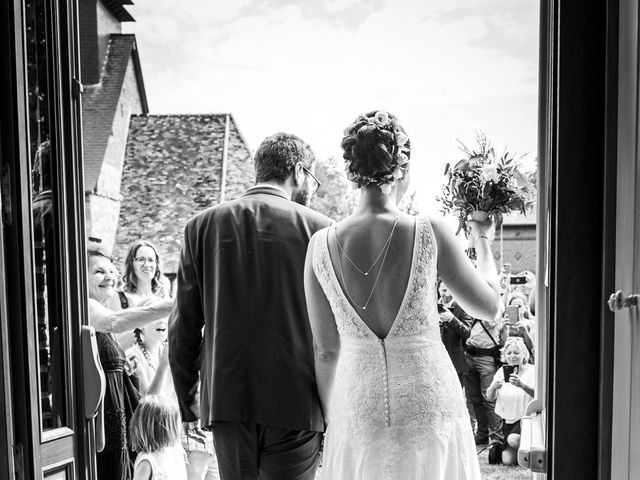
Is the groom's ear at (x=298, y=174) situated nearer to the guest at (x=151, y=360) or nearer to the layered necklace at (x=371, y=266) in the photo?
the layered necklace at (x=371, y=266)

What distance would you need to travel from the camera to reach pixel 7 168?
225 cm

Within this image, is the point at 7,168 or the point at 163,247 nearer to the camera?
the point at 7,168

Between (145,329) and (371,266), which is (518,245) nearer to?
(145,329)

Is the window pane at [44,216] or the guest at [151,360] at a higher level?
the window pane at [44,216]

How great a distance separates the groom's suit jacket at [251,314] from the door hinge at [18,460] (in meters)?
0.83

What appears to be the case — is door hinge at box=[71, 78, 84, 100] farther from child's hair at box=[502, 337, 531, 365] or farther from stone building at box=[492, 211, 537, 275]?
stone building at box=[492, 211, 537, 275]

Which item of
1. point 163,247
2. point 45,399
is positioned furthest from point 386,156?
point 163,247

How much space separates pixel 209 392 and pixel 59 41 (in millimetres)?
1382

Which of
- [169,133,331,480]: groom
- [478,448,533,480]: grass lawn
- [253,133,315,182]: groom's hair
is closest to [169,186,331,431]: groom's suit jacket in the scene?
[169,133,331,480]: groom

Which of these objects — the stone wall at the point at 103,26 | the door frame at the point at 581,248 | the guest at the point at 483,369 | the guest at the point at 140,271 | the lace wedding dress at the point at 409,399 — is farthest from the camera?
the stone wall at the point at 103,26

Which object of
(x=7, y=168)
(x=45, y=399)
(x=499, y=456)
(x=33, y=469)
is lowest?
(x=499, y=456)

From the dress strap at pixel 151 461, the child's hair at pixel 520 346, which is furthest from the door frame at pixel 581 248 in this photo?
the child's hair at pixel 520 346

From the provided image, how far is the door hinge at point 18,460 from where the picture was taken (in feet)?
7.45

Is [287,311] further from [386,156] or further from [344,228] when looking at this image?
[386,156]
